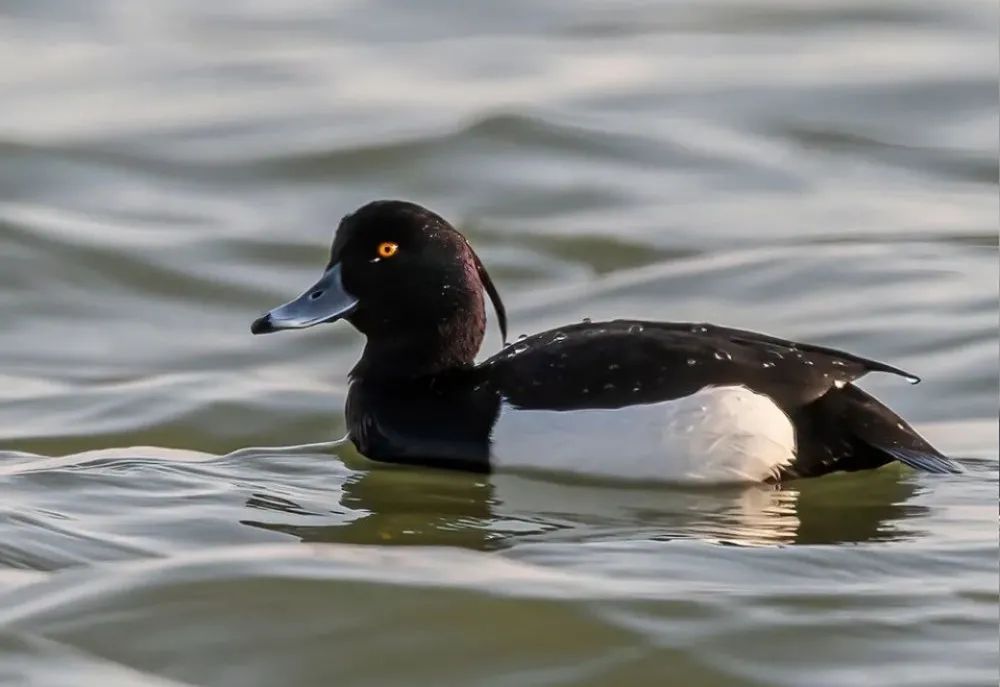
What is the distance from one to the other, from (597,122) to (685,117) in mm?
521

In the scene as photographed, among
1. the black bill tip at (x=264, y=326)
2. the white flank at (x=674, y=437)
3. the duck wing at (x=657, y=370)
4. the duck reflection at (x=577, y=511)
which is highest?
the black bill tip at (x=264, y=326)

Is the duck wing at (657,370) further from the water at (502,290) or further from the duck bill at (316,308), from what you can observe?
the duck bill at (316,308)

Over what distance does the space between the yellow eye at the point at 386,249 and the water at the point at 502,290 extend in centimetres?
72

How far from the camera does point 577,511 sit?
7.06 meters

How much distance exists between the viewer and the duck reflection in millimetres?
6734

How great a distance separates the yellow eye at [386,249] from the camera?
26.4ft

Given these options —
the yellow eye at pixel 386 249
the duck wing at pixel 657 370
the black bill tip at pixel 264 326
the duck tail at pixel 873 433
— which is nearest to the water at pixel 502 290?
the duck tail at pixel 873 433

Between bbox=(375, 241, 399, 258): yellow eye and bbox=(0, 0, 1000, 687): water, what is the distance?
720mm

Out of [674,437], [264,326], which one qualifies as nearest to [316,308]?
[264,326]

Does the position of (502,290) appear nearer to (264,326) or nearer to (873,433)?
(264,326)

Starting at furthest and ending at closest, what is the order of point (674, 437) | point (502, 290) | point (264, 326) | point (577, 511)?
point (502, 290)
point (264, 326)
point (674, 437)
point (577, 511)

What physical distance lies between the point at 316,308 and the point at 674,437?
1417 millimetres

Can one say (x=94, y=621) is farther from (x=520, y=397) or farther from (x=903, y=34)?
(x=903, y=34)

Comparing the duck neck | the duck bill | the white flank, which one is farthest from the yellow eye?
the white flank
